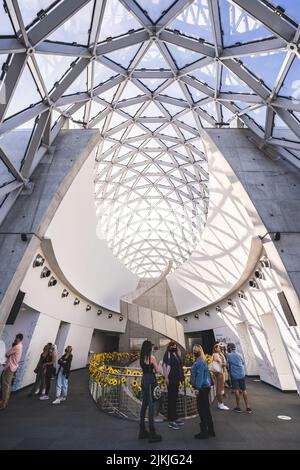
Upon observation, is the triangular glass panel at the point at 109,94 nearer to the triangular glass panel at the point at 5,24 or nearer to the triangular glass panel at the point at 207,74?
the triangular glass panel at the point at 207,74

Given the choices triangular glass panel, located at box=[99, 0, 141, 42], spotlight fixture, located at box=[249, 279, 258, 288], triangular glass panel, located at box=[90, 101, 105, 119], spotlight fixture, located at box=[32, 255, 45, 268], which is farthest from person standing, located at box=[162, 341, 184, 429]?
triangular glass panel, located at box=[90, 101, 105, 119]

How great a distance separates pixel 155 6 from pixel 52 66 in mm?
4728

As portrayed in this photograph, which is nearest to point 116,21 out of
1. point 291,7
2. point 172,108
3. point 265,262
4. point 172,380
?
point 291,7

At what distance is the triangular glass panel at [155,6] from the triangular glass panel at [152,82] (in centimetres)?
466

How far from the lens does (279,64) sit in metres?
7.62

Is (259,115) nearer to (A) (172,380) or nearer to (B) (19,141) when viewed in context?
(B) (19,141)

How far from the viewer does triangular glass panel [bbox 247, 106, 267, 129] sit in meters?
9.97

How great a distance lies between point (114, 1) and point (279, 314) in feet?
46.9

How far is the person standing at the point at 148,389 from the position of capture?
4953mm

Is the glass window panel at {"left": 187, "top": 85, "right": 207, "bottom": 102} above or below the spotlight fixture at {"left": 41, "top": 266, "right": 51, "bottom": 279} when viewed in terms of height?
above

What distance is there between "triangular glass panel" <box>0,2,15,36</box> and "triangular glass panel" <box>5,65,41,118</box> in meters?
1.34

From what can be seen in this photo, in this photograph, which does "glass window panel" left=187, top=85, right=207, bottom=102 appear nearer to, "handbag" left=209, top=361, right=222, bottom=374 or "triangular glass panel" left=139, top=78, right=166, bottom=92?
"triangular glass panel" left=139, top=78, right=166, bottom=92

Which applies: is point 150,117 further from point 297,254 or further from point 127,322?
point 127,322

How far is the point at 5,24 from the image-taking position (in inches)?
228
